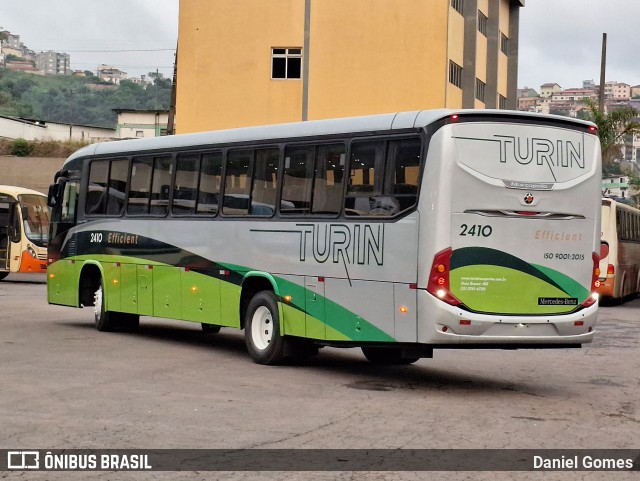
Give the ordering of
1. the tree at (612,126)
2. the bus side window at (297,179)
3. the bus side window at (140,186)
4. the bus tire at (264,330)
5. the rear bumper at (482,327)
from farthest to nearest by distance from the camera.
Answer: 1. the tree at (612,126)
2. the bus side window at (140,186)
3. the bus tire at (264,330)
4. the bus side window at (297,179)
5. the rear bumper at (482,327)

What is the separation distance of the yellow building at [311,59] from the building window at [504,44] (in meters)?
11.5

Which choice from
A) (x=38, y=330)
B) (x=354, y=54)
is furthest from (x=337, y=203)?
(x=354, y=54)

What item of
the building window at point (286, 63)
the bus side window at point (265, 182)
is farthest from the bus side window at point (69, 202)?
the building window at point (286, 63)

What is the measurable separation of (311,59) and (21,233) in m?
16.6

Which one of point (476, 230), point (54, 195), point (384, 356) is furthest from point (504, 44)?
point (476, 230)

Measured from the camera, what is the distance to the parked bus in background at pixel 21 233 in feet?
120

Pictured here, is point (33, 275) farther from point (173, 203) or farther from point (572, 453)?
point (572, 453)

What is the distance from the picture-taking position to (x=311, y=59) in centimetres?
4931

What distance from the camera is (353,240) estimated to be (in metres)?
14.2

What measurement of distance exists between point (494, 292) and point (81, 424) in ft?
16.2

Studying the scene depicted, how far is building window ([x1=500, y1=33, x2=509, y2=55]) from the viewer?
63125mm

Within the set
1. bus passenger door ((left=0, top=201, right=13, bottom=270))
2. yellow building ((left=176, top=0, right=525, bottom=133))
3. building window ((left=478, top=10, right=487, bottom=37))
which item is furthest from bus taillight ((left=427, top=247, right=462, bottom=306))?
building window ((left=478, top=10, right=487, bottom=37))

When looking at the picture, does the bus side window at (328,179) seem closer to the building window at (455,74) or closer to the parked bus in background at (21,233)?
the parked bus in background at (21,233)

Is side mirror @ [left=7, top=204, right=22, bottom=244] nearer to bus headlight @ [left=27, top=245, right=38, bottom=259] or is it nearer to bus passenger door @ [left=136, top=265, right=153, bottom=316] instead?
bus headlight @ [left=27, top=245, right=38, bottom=259]
